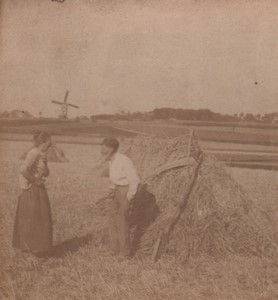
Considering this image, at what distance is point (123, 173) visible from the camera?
13.0 ft

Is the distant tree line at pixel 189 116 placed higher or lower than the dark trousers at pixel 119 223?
higher

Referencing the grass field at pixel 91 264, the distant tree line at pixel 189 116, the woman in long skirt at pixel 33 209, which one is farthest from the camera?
the distant tree line at pixel 189 116

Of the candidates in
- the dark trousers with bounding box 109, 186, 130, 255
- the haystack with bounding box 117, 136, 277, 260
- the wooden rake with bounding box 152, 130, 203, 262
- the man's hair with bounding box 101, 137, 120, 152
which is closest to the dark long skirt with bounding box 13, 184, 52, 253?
the dark trousers with bounding box 109, 186, 130, 255

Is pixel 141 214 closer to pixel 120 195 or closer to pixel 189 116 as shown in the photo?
pixel 120 195

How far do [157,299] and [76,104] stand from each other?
174 centimetres

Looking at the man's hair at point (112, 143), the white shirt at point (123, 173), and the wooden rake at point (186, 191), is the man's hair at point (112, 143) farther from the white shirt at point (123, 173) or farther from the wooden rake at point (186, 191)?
the wooden rake at point (186, 191)

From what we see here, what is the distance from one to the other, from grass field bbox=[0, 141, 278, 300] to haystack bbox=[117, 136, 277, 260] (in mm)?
83

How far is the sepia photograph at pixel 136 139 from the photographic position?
3.95 metres

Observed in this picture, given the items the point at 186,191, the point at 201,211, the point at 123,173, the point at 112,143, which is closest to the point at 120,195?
the point at 123,173

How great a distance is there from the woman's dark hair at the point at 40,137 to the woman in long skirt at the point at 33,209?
0.06 m

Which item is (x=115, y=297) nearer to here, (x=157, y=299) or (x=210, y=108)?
(x=157, y=299)

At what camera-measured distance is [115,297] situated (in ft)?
12.6

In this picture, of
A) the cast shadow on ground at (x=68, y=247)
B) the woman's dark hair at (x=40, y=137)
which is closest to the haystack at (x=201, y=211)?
the cast shadow on ground at (x=68, y=247)

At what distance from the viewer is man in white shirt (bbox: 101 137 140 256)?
3936mm
